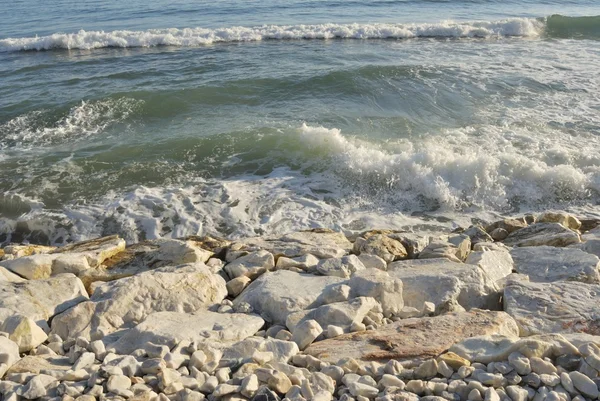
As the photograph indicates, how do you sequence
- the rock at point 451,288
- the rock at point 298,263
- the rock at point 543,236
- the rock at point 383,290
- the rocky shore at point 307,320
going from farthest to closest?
the rock at point 543,236, the rock at point 298,263, the rock at point 451,288, the rock at point 383,290, the rocky shore at point 307,320

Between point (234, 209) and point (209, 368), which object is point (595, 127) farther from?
point (209, 368)

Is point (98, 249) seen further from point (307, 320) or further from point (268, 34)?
point (268, 34)

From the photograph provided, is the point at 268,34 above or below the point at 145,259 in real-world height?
above

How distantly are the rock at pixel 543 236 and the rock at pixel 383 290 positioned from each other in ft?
7.81

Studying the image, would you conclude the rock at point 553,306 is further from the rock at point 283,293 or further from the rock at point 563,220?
the rock at point 563,220

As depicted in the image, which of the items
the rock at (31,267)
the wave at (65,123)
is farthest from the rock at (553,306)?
the wave at (65,123)

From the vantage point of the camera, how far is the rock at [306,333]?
12.3 ft

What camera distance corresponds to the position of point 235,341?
384 cm

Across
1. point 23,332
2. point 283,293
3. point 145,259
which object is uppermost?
point 23,332

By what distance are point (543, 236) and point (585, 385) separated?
3378 mm

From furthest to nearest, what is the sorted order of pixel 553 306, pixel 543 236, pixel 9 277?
pixel 543 236, pixel 9 277, pixel 553 306

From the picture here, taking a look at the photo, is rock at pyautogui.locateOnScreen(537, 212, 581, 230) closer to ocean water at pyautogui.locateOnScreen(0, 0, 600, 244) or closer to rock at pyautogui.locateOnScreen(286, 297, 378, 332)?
ocean water at pyautogui.locateOnScreen(0, 0, 600, 244)

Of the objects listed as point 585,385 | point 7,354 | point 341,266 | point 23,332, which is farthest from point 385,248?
point 7,354

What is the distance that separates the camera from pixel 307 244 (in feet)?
19.2
